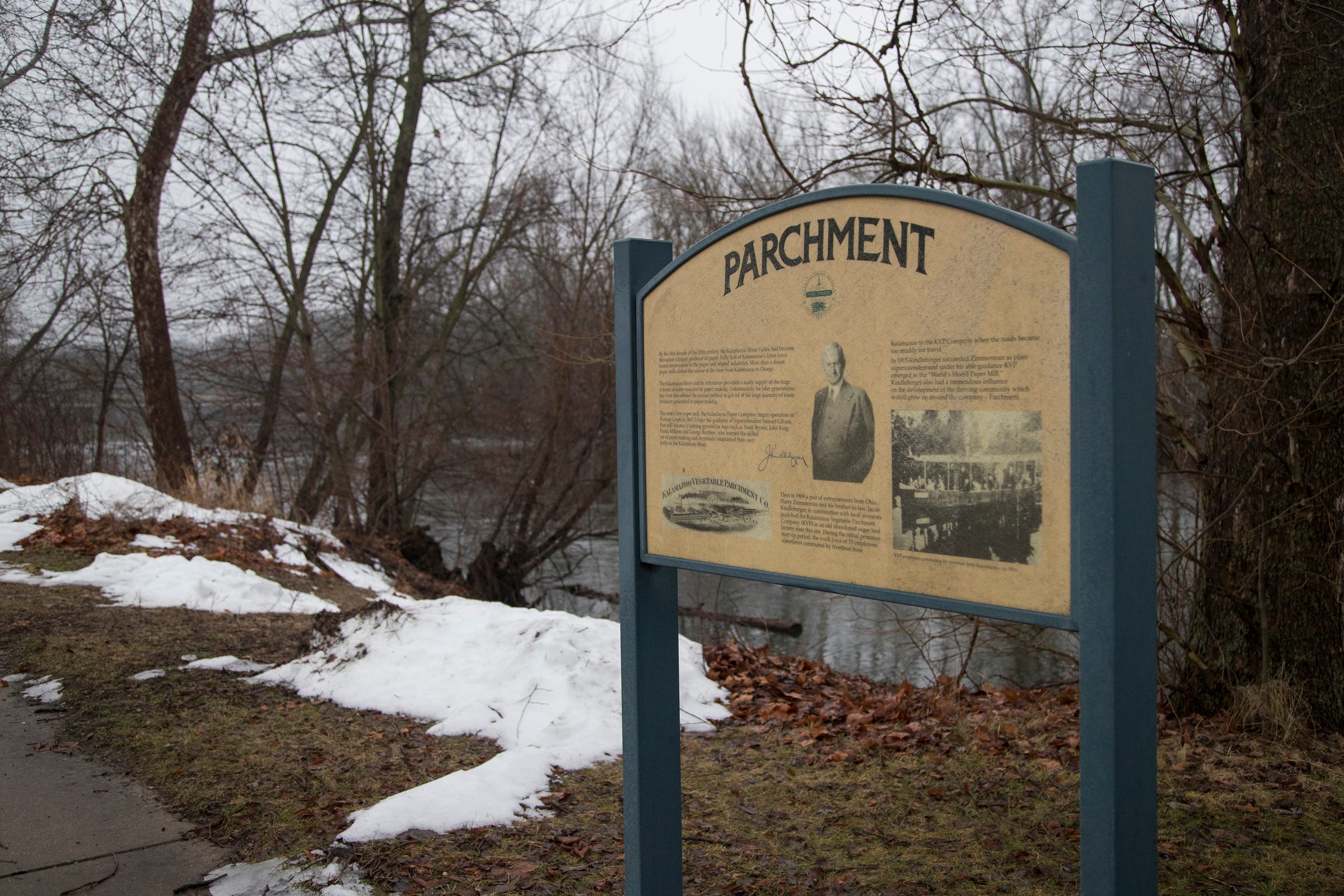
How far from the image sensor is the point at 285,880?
3547 millimetres

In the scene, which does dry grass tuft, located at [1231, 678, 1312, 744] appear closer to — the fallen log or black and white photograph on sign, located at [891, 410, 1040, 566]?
black and white photograph on sign, located at [891, 410, 1040, 566]

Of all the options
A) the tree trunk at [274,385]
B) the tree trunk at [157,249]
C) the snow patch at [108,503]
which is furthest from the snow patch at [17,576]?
the tree trunk at [274,385]

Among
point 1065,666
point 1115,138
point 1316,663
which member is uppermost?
point 1115,138

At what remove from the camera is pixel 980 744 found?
5.18m

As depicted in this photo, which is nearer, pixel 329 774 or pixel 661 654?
pixel 661 654

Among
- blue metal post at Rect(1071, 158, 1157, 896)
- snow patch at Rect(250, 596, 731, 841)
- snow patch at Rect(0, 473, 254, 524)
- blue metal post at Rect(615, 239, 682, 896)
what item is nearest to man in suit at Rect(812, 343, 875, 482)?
blue metal post at Rect(1071, 158, 1157, 896)

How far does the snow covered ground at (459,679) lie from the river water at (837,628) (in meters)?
1.73

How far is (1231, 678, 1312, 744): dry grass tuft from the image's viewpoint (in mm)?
4965

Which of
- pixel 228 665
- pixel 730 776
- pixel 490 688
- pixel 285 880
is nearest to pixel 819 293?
pixel 285 880

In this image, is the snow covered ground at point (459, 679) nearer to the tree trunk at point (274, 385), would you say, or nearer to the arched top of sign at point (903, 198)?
the arched top of sign at point (903, 198)

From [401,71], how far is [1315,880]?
1703 centimetres

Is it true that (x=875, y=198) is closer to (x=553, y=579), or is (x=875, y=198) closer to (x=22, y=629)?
(x=22, y=629)

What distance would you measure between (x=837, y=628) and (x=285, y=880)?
A: 12220 mm

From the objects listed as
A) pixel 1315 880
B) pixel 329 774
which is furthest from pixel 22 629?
pixel 1315 880
